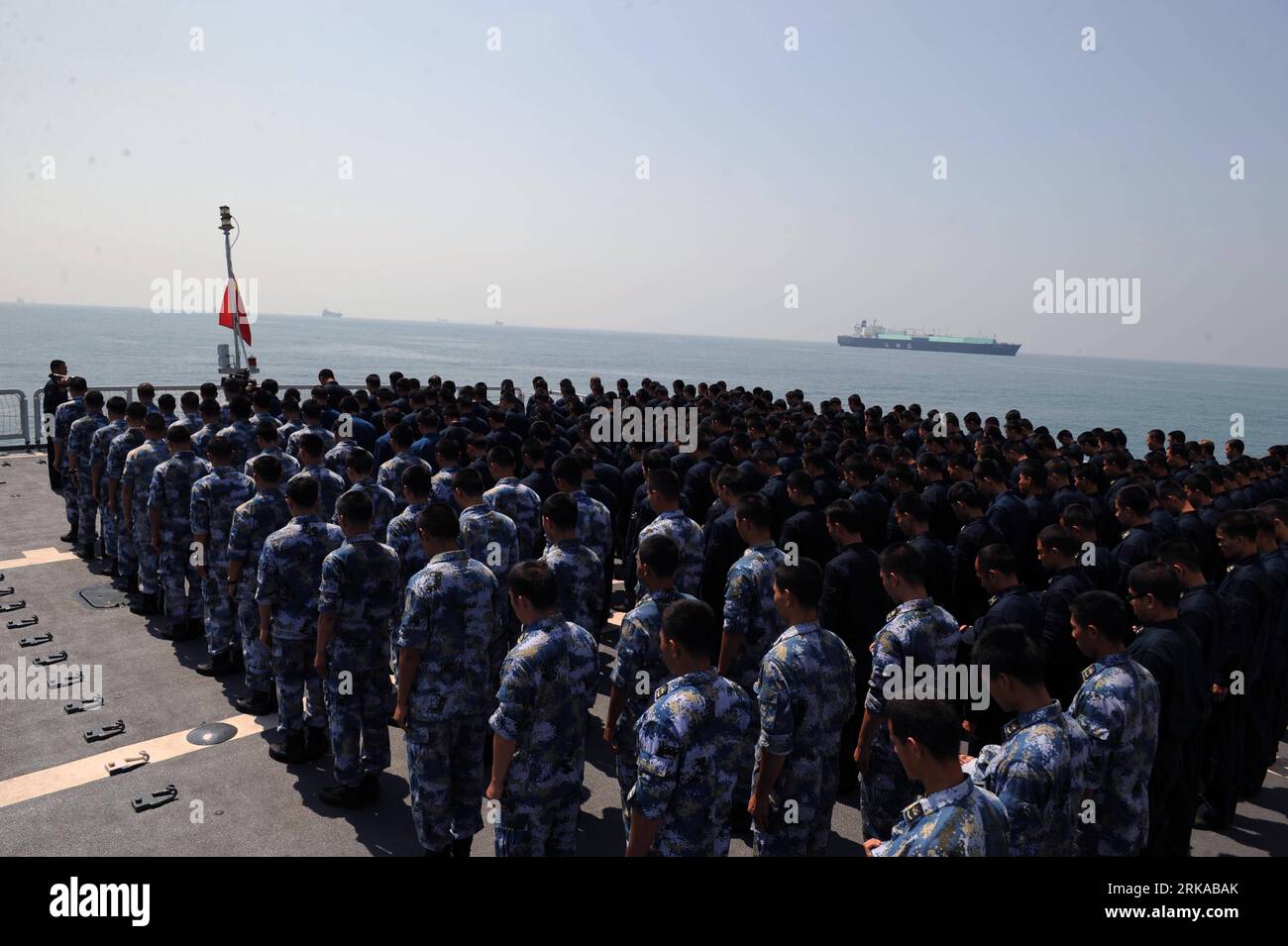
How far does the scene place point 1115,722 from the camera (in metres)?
4.03

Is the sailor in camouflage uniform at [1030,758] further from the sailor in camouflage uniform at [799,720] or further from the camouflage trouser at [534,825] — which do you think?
the camouflage trouser at [534,825]

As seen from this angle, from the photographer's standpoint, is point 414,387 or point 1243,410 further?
point 1243,410

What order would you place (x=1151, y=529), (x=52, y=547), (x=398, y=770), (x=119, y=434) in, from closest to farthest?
(x=398, y=770)
(x=1151, y=529)
(x=119, y=434)
(x=52, y=547)

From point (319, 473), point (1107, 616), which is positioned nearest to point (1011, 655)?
point (1107, 616)

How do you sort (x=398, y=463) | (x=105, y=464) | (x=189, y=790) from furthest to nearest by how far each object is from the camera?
(x=105, y=464) < (x=398, y=463) < (x=189, y=790)

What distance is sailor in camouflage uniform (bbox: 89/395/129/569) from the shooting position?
10.2m

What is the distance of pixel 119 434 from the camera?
32.7 ft

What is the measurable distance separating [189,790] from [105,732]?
1.47m

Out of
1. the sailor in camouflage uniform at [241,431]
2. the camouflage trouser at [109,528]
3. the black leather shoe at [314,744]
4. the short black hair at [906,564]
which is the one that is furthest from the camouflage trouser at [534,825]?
the camouflage trouser at [109,528]

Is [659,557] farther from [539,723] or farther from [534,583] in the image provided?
A: [539,723]
